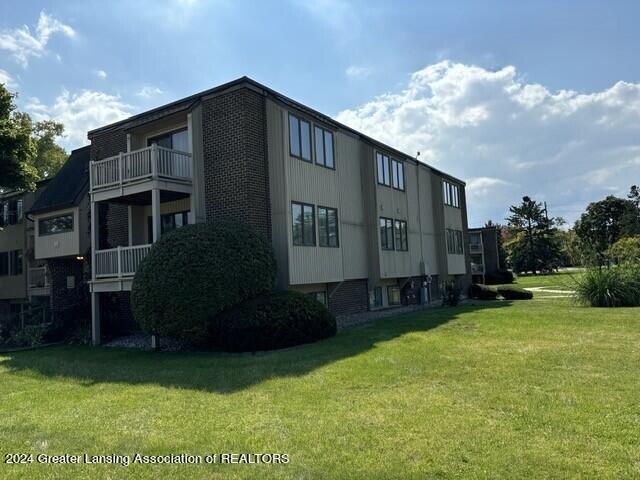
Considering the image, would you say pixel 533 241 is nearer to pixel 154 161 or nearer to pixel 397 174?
pixel 397 174

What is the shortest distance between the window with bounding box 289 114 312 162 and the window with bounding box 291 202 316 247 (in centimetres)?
164

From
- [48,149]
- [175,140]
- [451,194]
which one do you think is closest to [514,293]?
[451,194]

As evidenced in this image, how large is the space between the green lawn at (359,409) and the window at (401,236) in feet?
34.7

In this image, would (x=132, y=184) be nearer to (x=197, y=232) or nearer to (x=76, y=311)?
(x=197, y=232)

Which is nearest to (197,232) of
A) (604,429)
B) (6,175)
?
(604,429)

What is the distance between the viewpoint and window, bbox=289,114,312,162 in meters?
15.2

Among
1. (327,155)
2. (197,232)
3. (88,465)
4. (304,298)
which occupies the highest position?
(327,155)

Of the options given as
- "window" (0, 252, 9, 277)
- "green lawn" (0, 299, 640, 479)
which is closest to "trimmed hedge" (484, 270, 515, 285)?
"green lawn" (0, 299, 640, 479)

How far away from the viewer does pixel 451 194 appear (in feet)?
93.5

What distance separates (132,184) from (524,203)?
193 ft

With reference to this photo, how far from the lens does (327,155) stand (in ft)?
55.9

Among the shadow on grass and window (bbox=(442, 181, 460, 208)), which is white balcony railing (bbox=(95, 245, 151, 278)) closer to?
the shadow on grass

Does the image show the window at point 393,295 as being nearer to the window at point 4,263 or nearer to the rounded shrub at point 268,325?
the rounded shrub at point 268,325

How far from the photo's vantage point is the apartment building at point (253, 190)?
1437 centimetres
